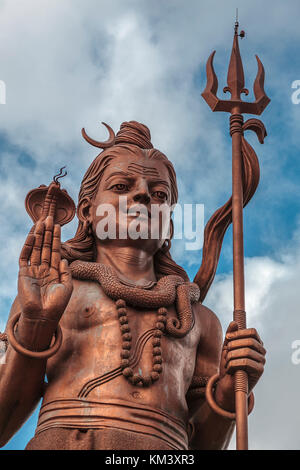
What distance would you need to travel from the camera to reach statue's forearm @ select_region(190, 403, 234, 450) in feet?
36.8

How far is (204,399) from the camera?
11445 mm

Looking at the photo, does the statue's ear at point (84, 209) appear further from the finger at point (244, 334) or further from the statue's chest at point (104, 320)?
the finger at point (244, 334)

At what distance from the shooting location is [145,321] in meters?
11.0

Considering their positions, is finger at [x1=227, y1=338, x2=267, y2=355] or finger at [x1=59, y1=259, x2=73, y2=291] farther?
finger at [x1=59, y1=259, x2=73, y2=291]

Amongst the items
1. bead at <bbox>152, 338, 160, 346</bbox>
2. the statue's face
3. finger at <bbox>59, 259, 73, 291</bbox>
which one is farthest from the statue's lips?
bead at <bbox>152, 338, 160, 346</bbox>

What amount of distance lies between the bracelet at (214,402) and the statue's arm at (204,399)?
567 mm

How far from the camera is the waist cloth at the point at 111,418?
10.1 metres

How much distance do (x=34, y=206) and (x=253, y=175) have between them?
2.73 metres

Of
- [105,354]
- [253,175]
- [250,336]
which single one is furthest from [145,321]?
[253,175]

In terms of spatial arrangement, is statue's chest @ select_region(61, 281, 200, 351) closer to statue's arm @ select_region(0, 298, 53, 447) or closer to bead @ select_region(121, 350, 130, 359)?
bead @ select_region(121, 350, 130, 359)

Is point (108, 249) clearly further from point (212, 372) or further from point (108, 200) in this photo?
point (212, 372)

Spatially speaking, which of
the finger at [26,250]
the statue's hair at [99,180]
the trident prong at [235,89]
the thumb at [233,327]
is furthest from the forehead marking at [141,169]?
the thumb at [233,327]

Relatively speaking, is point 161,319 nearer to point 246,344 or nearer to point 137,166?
point 246,344

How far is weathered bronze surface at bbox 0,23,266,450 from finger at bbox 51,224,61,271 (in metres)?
0.01
